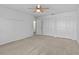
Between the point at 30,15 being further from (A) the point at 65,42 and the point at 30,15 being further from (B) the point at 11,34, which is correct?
(A) the point at 65,42

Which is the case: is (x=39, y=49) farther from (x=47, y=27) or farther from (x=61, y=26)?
(x=61, y=26)

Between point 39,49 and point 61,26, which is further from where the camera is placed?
point 61,26

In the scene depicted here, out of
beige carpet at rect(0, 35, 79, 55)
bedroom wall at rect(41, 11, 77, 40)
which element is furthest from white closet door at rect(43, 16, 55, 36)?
beige carpet at rect(0, 35, 79, 55)

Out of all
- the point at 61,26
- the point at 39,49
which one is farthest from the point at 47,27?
the point at 39,49

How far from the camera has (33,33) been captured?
181 cm

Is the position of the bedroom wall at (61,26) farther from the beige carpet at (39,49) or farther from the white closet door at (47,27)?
the beige carpet at (39,49)

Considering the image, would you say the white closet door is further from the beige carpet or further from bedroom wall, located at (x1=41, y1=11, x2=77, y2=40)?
the beige carpet

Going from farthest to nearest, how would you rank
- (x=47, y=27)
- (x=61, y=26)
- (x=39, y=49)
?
(x=61, y=26), (x=47, y=27), (x=39, y=49)

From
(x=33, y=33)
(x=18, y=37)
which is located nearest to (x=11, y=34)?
(x=18, y=37)

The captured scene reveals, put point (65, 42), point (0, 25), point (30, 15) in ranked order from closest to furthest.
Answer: point (0, 25) < point (30, 15) < point (65, 42)

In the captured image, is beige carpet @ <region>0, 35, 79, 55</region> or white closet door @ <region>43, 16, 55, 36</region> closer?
beige carpet @ <region>0, 35, 79, 55</region>
